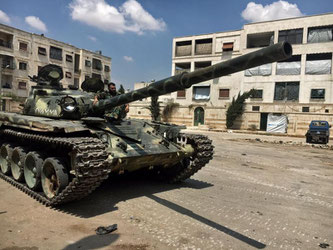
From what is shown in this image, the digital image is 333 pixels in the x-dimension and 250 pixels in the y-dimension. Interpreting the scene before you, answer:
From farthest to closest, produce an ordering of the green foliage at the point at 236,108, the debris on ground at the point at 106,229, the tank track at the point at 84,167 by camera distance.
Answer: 1. the green foliage at the point at 236,108
2. the tank track at the point at 84,167
3. the debris on ground at the point at 106,229

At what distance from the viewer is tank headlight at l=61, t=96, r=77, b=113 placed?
652cm

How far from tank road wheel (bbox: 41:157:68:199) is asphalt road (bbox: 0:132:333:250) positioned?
15.5 inches

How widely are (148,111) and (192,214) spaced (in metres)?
35.1

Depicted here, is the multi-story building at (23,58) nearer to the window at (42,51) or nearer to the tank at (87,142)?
the window at (42,51)

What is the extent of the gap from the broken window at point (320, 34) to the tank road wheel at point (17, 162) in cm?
3358

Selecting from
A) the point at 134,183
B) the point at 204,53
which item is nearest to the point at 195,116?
the point at 204,53

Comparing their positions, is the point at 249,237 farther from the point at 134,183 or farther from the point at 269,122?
the point at 269,122

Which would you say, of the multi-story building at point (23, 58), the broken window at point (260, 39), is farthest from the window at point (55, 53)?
the broken window at point (260, 39)

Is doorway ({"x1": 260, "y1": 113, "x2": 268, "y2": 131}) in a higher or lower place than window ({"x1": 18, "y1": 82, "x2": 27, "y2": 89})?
lower

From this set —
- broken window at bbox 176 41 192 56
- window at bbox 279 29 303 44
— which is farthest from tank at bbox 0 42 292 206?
broken window at bbox 176 41 192 56

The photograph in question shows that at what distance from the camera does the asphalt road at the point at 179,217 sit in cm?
412

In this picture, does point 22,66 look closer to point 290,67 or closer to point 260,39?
point 260,39

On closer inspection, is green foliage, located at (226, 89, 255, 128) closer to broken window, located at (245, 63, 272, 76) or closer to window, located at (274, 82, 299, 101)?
broken window, located at (245, 63, 272, 76)

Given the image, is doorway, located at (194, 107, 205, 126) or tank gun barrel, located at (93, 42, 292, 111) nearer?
tank gun barrel, located at (93, 42, 292, 111)
